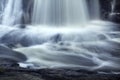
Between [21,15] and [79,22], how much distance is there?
292 centimetres

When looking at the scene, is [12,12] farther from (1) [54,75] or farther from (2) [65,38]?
(1) [54,75]

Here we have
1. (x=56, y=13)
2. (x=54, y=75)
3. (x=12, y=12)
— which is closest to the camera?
(x=54, y=75)

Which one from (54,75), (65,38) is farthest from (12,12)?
(54,75)

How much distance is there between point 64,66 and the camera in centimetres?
879

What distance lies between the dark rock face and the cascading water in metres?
0.26

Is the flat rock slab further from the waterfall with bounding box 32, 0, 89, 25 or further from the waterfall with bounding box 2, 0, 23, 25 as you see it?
the waterfall with bounding box 2, 0, 23, 25

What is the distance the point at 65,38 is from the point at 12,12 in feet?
15.5

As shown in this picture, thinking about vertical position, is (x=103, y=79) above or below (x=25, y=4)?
below

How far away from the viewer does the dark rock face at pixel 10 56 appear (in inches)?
357

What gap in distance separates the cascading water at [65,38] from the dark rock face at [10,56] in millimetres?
260

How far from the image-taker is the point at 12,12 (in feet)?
54.7

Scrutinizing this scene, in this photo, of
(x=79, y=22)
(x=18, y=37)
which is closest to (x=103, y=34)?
(x=79, y=22)

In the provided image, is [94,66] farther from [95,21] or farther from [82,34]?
[95,21]

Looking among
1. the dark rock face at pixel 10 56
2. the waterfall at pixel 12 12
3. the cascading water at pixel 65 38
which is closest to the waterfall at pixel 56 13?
the cascading water at pixel 65 38
